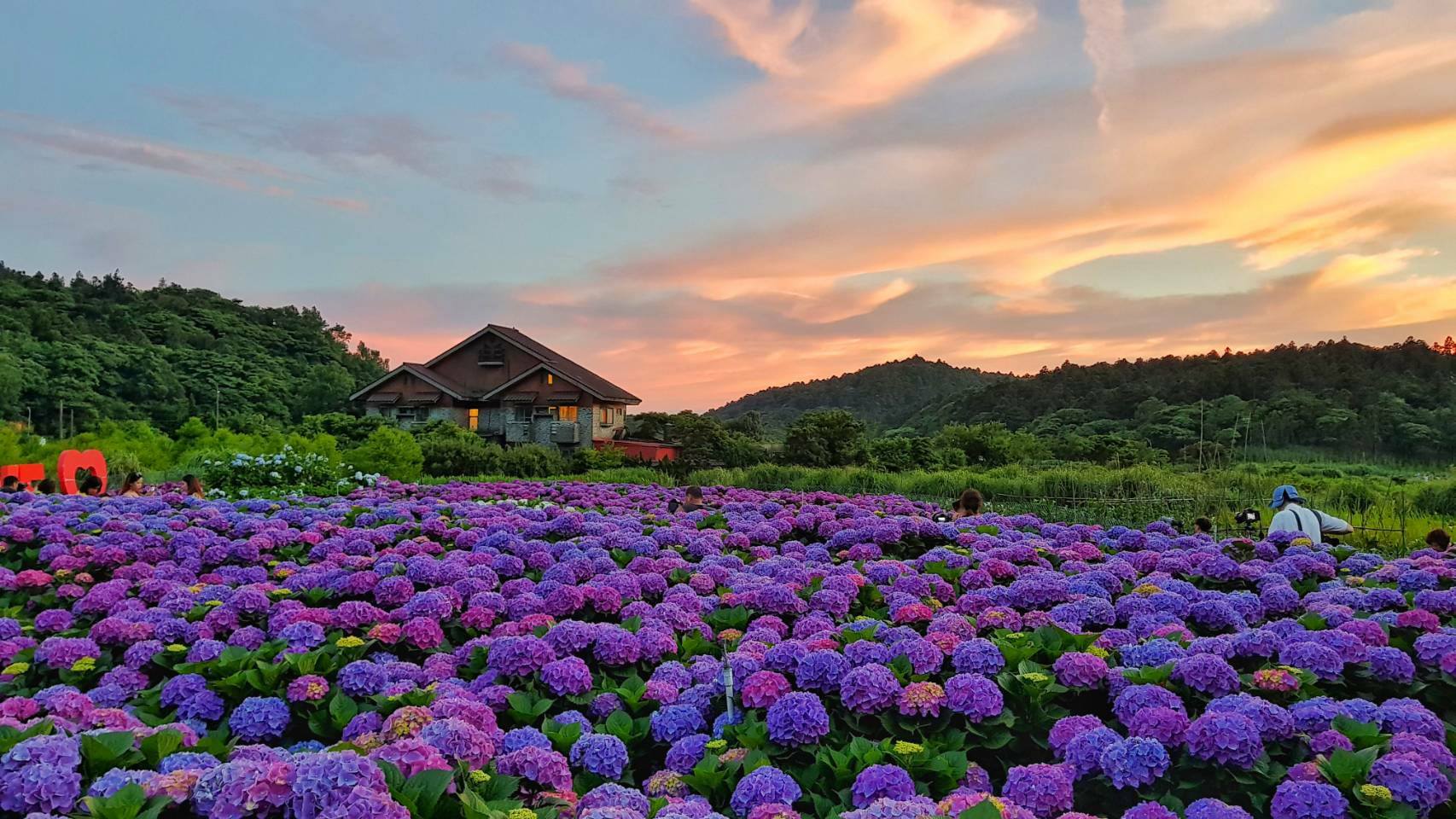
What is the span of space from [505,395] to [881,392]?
26156mm

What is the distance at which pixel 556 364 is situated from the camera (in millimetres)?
33156

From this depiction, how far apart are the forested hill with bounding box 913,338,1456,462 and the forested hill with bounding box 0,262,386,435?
33905 millimetres

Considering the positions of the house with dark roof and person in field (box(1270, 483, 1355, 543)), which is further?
the house with dark roof

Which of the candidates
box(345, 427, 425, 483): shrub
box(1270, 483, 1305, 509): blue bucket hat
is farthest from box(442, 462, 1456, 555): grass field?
box(345, 427, 425, 483): shrub

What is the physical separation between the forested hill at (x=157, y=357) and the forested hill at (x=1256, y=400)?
1335 inches

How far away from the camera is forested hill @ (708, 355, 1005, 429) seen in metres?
49.6

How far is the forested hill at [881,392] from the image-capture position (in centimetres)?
4956

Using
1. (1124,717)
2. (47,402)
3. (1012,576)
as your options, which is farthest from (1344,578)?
(47,402)

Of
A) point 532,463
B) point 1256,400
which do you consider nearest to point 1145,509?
point 532,463

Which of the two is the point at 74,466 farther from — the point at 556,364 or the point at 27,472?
the point at 556,364

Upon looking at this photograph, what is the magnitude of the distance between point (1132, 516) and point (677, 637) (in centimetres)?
1005

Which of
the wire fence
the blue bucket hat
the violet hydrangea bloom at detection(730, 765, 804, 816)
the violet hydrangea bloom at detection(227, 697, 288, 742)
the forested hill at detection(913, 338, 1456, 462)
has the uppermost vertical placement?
the forested hill at detection(913, 338, 1456, 462)

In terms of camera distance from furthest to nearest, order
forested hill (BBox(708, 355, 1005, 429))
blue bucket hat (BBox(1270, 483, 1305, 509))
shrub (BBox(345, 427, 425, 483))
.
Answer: forested hill (BBox(708, 355, 1005, 429)) → shrub (BBox(345, 427, 425, 483)) → blue bucket hat (BBox(1270, 483, 1305, 509))

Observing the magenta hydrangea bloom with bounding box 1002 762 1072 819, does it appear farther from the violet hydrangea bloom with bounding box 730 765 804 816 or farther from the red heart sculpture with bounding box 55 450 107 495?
the red heart sculpture with bounding box 55 450 107 495
